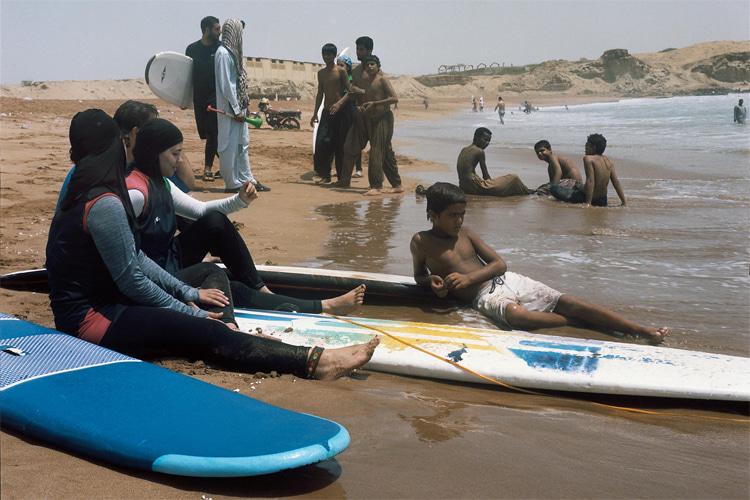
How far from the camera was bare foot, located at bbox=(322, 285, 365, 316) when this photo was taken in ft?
12.4

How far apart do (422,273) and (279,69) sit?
56351 millimetres

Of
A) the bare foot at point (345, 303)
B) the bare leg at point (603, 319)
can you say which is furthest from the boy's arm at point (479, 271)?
the bare foot at point (345, 303)

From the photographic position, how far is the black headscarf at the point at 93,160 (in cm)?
264

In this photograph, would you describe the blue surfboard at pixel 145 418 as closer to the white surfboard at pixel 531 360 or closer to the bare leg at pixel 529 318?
the white surfboard at pixel 531 360

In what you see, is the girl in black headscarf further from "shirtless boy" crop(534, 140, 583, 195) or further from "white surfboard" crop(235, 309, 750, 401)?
"shirtless boy" crop(534, 140, 583, 195)

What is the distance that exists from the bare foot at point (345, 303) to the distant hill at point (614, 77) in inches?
3029

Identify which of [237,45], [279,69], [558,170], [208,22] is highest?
[279,69]

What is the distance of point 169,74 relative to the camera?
868cm

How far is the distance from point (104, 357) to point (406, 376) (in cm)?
129

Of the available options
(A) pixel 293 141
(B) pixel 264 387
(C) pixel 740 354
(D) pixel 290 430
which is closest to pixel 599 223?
(C) pixel 740 354

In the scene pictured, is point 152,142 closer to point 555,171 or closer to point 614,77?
point 555,171

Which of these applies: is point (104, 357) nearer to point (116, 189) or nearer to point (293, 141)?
point (116, 189)

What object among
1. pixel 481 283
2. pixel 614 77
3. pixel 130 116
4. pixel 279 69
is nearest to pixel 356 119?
pixel 481 283

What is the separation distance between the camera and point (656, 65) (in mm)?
114438
